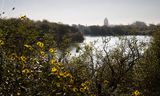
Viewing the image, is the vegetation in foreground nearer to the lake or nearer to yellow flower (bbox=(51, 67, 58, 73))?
yellow flower (bbox=(51, 67, 58, 73))

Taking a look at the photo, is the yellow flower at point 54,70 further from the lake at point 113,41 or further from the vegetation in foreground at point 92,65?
the lake at point 113,41

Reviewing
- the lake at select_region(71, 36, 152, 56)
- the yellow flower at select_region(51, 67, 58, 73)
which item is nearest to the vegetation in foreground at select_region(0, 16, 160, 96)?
the yellow flower at select_region(51, 67, 58, 73)

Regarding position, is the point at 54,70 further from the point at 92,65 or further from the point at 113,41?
the point at 113,41

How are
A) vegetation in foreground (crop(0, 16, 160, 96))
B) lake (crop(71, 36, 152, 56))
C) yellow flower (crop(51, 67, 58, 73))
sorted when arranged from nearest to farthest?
yellow flower (crop(51, 67, 58, 73)), vegetation in foreground (crop(0, 16, 160, 96)), lake (crop(71, 36, 152, 56))

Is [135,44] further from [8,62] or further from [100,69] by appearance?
[8,62]

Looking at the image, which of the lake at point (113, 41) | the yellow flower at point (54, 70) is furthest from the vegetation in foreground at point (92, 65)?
the lake at point (113, 41)

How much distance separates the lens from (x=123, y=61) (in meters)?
29.3

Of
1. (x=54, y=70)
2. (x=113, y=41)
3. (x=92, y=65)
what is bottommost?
(x=92, y=65)

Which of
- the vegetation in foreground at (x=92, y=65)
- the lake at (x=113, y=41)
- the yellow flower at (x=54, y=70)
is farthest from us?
the lake at (x=113, y=41)

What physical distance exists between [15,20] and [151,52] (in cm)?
1560

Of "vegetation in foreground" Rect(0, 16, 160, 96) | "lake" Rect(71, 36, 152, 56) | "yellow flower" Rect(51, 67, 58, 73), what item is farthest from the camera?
"lake" Rect(71, 36, 152, 56)

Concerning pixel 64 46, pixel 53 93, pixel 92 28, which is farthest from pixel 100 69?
pixel 92 28

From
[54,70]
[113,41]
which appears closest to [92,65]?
[113,41]

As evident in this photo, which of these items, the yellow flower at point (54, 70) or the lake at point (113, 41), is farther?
the lake at point (113, 41)
